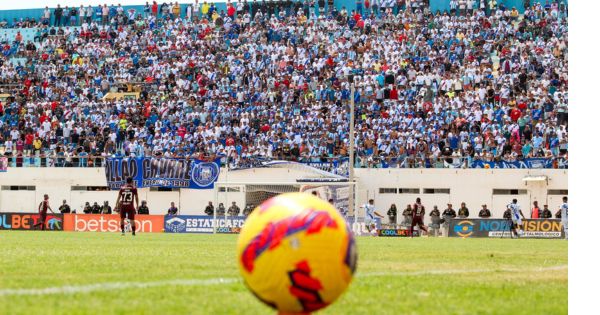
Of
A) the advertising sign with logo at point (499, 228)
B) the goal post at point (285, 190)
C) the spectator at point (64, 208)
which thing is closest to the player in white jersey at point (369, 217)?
the goal post at point (285, 190)

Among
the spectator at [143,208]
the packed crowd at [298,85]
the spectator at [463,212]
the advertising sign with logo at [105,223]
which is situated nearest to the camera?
the advertising sign with logo at [105,223]

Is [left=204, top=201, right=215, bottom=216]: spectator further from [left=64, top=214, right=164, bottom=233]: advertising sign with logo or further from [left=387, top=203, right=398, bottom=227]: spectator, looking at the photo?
[left=387, top=203, right=398, bottom=227]: spectator

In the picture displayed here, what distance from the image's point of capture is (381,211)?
160 ft

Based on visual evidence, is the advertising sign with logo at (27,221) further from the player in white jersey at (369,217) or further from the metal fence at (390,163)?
the player in white jersey at (369,217)

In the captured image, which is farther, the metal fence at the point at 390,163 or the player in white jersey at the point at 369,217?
the metal fence at the point at 390,163

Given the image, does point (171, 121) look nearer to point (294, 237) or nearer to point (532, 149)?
point (532, 149)

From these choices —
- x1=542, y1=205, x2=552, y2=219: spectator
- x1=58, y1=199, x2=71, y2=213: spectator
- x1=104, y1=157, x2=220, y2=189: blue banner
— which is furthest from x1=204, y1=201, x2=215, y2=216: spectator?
x1=542, y1=205, x2=552, y2=219: spectator

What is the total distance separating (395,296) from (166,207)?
4212cm

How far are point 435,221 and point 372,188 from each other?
4654mm

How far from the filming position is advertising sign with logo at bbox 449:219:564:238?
40.8 m

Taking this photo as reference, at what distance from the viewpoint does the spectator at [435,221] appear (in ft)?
144

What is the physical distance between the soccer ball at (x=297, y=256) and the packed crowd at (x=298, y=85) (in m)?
39.7

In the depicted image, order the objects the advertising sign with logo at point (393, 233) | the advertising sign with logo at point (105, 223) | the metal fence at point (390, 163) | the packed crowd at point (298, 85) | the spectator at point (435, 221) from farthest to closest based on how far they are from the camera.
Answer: the packed crowd at point (298, 85) → the metal fence at point (390, 163) → the advertising sign with logo at point (105, 223) → the spectator at point (435, 221) → the advertising sign with logo at point (393, 233)
